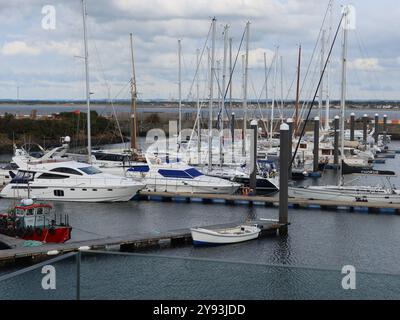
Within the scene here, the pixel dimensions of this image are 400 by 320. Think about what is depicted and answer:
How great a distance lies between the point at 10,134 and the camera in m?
94.4

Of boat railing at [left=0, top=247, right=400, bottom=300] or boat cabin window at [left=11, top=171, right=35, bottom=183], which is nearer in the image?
boat railing at [left=0, top=247, right=400, bottom=300]

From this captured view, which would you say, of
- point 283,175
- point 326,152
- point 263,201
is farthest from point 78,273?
point 326,152

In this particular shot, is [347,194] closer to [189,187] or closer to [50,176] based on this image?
[189,187]

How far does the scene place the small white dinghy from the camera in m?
27.3

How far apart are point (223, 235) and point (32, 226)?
8.19m

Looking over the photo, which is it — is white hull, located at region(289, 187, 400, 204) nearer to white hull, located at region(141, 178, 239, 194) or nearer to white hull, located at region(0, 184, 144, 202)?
white hull, located at region(141, 178, 239, 194)

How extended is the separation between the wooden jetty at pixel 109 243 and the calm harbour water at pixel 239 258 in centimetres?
66

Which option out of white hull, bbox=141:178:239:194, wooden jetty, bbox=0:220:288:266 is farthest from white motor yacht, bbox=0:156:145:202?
wooden jetty, bbox=0:220:288:266

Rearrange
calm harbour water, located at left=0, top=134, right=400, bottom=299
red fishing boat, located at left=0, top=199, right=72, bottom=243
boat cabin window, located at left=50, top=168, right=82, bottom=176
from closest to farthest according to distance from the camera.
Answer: calm harbour water, located at left=0, top=134, right=400, bottom=299 < red fishing boat, located at left=0, top=199, right=72, bottom=243 < boat cabin window, located at left=50, top=168, right=82, bottom=176

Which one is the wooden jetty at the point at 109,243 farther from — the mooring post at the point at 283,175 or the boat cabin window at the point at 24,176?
the boat cabin window at the point at 24,176

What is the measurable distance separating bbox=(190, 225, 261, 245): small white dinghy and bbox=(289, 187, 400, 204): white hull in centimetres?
1198

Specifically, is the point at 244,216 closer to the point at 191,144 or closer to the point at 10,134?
the point at 191,144
